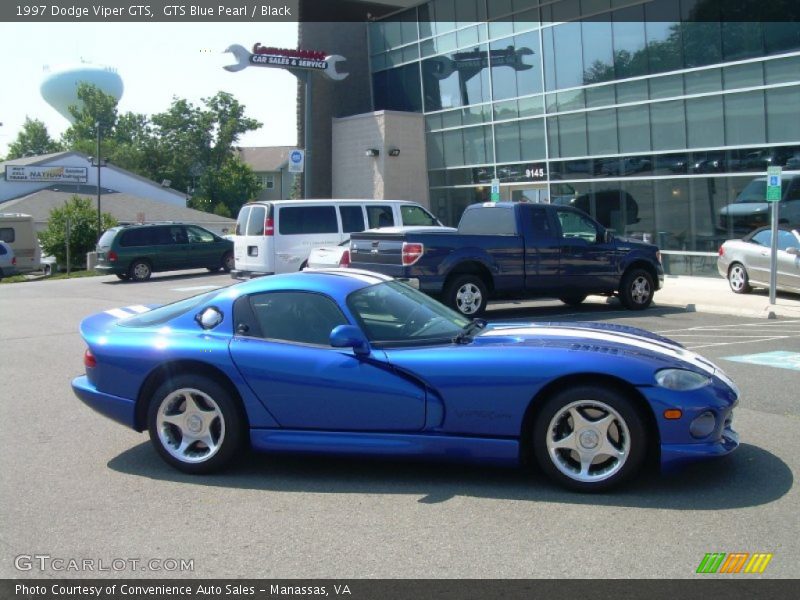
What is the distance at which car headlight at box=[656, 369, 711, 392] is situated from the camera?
516 cm

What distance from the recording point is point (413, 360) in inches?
216

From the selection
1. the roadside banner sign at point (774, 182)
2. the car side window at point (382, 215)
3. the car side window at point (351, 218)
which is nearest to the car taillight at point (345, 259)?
the car side window at point (351, 218)

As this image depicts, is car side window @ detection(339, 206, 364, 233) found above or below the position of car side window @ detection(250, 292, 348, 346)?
above

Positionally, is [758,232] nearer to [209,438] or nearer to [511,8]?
[511,8]

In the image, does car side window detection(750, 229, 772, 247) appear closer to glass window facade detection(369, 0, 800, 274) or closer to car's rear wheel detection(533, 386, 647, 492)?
glass window facade detection(369, 0, 800, 274)

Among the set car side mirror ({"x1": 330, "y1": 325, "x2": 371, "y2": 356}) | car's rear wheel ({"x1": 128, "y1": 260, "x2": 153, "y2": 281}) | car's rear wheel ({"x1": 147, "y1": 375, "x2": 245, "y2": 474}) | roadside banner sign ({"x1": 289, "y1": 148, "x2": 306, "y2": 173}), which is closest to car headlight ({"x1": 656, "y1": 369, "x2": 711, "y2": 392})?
car side mirror ({"x1": 330, "y1": 325, "x2": 371, "y2": 356})

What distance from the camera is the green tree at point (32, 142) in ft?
365

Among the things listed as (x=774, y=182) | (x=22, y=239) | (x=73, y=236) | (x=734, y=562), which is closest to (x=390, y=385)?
(x=734, y=562)

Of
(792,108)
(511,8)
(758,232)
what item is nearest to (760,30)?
(792,108)

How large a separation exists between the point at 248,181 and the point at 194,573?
8337 cm

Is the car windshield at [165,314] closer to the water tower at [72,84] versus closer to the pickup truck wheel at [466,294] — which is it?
the pickup truck wheel at [466,294]

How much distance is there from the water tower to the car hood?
110395 millimetres

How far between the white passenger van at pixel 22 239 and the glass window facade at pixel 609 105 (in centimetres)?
1799

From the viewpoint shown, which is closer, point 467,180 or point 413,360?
point 413,360
